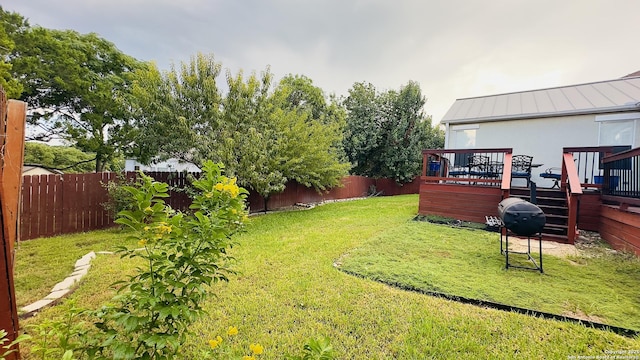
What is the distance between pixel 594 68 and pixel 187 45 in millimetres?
16229

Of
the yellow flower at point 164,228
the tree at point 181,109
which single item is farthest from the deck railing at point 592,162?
the tree at point 181,109

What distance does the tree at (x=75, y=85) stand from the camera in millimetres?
9977

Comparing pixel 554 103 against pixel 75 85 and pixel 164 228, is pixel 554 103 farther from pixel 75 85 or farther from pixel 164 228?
pixel 75 85

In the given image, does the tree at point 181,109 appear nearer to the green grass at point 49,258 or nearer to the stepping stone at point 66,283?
the green grass at point 49,258

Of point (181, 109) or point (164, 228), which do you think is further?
point (181, 109)

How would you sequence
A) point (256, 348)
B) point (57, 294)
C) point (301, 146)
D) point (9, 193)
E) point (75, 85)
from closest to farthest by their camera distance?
1. point (256, 348)
2. point (9, 193)
3. point (57, 294)
4. point (301, 146)
5. point (75, 85)

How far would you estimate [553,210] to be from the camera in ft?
19.5

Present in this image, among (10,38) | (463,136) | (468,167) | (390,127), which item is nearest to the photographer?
(468,167)

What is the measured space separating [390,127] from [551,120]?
9.45m

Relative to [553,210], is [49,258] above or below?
below

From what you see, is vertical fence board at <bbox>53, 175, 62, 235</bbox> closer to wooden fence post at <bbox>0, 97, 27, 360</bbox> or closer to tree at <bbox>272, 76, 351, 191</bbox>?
wooden fence post at <bbox>0, 97, 27, 360</bbox>

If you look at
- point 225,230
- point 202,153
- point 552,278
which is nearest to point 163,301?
point 225,230

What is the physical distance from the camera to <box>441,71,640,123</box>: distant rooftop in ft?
26.2

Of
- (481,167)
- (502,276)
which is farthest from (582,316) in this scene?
(481,167)
